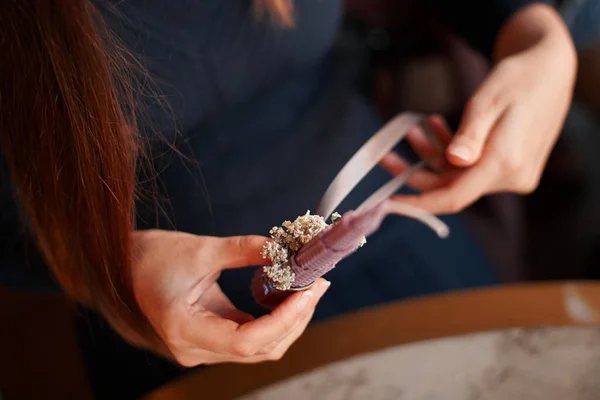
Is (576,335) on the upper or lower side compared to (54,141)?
lower

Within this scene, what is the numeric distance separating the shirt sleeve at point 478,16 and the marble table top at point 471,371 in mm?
206

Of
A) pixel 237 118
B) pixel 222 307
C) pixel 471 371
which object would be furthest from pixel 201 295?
pixel 471 371

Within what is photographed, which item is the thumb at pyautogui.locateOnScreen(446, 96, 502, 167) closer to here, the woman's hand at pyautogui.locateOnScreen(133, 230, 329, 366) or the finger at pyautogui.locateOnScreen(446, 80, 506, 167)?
the finger at pyautogui.locateOnScreen(446, 80, 506, 167)

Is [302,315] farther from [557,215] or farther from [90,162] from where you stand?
[557,215]

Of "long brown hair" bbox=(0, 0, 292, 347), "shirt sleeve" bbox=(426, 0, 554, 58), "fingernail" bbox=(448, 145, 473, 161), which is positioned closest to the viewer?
"long brown hair" bbox=(0, 0, 292, 347)

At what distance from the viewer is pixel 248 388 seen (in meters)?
0.30

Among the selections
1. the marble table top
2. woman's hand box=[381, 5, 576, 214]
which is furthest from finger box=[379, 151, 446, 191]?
the marble table top

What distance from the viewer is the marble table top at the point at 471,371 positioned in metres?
0.31

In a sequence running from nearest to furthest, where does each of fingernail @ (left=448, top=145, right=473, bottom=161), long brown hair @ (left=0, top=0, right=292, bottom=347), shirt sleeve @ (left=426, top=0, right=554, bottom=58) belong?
long brown hair @ (left=0, top=0, right=292, bottom=347) → fingernail @ (left=448, top=145, right=473, bottom=161) → shirt sleeve @ (left=426, top=0, right=554, bottom=58)

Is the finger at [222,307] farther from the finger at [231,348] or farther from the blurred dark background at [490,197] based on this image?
the blurred dark background at [490,197]

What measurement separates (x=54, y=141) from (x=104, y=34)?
1.7 inches

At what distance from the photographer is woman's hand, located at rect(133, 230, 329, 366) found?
0.66ft

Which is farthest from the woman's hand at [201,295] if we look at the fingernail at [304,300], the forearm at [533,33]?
the forearm at [533,33]

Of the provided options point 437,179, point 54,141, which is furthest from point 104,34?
point 437,179
